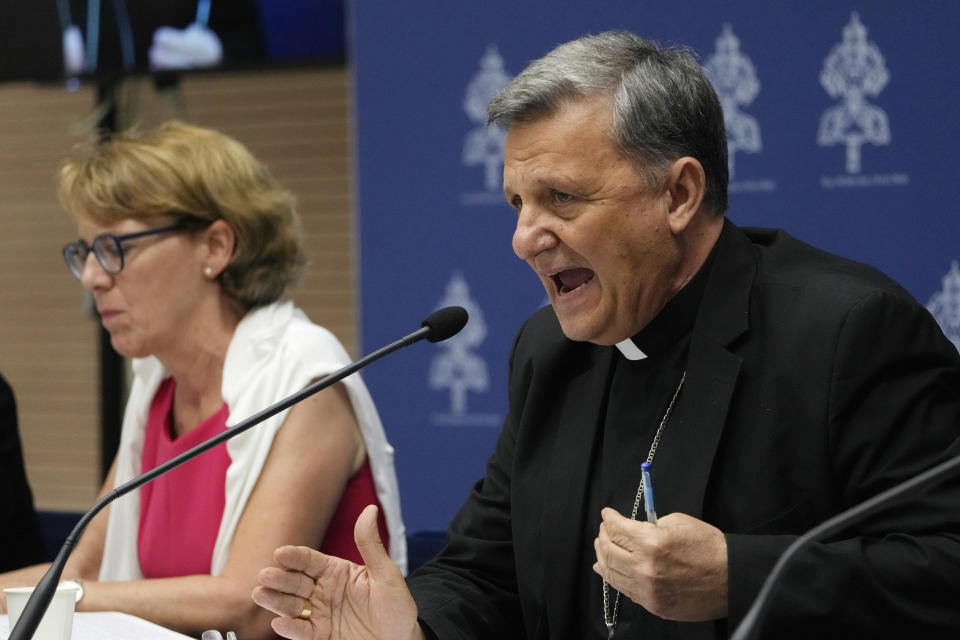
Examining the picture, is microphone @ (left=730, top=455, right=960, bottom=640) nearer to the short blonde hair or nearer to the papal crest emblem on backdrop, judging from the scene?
the short blonde hair

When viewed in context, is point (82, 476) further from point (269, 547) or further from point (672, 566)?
point (672, 566)

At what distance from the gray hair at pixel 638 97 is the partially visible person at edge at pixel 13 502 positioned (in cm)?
147

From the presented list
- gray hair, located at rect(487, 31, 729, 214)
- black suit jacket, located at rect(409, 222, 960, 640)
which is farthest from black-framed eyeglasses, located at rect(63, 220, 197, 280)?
gray hair, located at rect(487, 31, 729, 214)

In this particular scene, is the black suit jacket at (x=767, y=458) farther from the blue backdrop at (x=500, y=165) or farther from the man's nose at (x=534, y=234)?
the blue backdrop at (x=500, y=165)

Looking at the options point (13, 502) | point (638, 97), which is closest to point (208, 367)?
point (13, 502)

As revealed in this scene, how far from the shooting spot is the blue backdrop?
111 inches

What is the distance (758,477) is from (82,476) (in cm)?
485

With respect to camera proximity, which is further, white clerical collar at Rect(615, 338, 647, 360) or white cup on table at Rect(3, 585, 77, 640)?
white clerical collar at Rect(615, 338, 647, 360)

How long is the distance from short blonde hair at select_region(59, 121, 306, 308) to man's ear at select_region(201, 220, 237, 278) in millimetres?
13

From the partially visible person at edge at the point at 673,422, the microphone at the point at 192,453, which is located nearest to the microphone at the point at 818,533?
the partially visible person at edge at the point at 673,422

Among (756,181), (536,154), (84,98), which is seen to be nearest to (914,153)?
(756,181)

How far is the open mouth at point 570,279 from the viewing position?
1.85 metres

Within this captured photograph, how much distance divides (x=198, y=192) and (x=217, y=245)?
12cm

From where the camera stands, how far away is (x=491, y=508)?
207 cm
